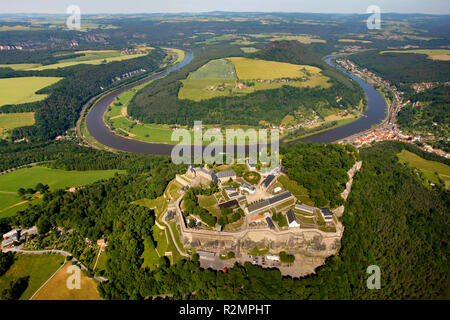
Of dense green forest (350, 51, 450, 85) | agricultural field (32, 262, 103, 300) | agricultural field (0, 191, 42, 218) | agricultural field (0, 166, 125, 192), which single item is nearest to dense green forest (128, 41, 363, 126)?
dense green forest (350, 51, 450, 85)

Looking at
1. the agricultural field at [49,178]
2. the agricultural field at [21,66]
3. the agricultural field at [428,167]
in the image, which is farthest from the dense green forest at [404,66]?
the agricultural field at [21,66]

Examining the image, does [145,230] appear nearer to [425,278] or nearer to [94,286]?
[94,286]

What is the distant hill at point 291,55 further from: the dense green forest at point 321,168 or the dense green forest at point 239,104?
the dense green forest at point 321,168

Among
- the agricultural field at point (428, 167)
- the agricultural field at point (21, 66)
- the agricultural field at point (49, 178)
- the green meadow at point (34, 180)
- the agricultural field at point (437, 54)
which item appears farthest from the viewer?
the agricultural field at point (21, 66)

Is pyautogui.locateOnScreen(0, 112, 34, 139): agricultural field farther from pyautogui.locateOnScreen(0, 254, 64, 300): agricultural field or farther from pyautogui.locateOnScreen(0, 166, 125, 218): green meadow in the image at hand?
pyautogui.locateOnScreen(0, 254, 64, 300): agricultural field

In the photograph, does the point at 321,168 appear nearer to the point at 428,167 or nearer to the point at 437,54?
the point at 428,167
